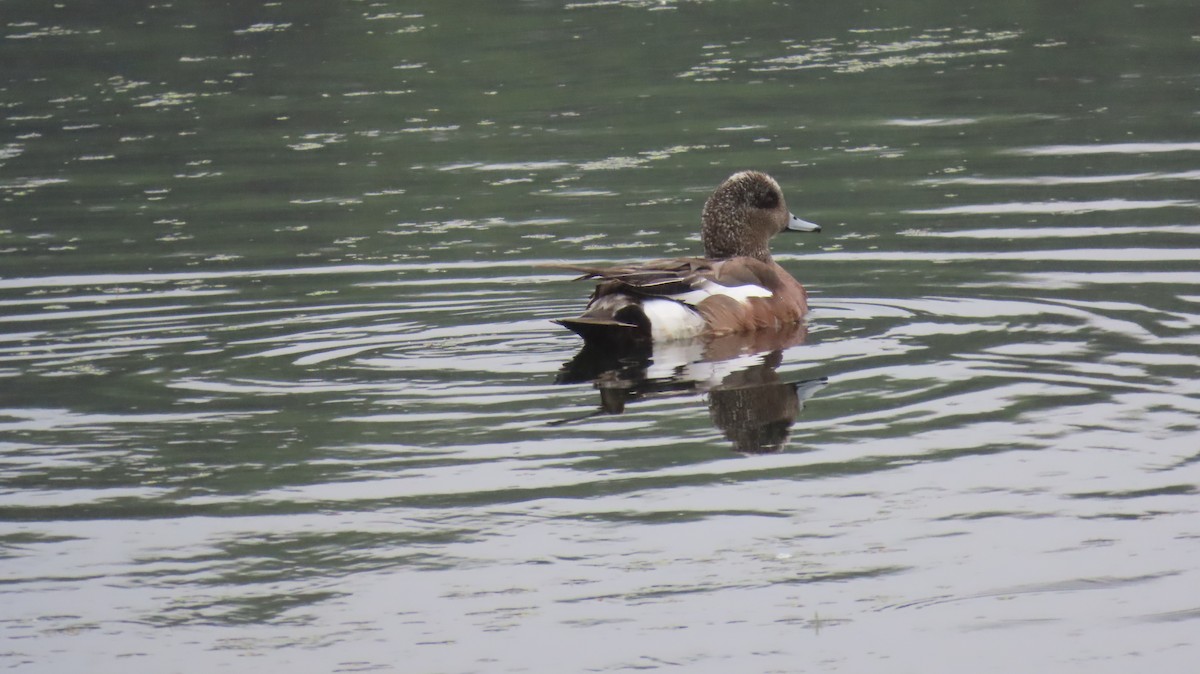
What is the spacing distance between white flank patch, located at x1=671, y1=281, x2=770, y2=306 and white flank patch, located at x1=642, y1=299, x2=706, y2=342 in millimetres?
61

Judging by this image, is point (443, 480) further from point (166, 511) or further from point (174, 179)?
point (174, 179)

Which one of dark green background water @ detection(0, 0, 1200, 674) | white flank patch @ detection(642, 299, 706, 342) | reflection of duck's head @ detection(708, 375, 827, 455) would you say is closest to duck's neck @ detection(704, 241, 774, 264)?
dark green background water @ detection(0, 0, 1200, 674)

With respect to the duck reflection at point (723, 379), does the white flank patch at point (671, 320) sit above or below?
above

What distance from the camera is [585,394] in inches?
368

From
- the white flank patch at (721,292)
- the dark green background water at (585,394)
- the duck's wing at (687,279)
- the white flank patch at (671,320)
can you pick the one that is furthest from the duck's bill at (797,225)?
the white flank patch at (671,320)

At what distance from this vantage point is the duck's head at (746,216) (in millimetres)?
12453

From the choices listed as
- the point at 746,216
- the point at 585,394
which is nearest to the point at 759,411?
the point at 585,394

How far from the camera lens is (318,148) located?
2041 centimetres

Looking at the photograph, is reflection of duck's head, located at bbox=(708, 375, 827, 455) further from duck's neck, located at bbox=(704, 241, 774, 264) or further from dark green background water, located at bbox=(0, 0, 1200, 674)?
duck's neck, located at bbox=(704, 241, 774, 264)

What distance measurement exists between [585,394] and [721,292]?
187cm

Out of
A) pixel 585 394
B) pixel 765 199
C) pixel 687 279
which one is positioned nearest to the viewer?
pixel 585 394

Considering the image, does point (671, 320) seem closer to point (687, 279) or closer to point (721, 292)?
point (687, 279)

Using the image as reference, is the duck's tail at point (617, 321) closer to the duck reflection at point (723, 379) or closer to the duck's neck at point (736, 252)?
the duck reflection at point (723, 379)

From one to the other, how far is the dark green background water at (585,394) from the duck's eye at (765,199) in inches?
27.4
